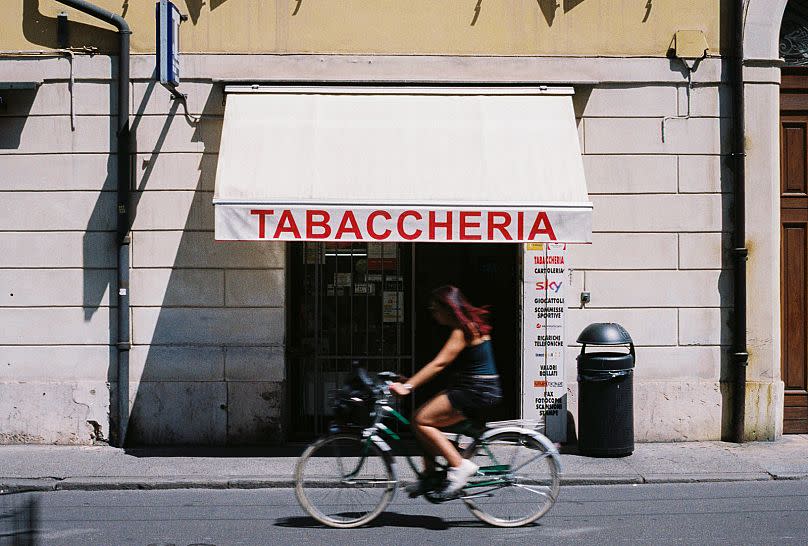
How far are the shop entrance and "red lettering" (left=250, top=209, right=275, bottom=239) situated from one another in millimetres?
1884

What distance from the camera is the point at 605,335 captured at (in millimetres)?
10000

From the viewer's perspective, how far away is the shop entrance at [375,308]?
1154 centimetres

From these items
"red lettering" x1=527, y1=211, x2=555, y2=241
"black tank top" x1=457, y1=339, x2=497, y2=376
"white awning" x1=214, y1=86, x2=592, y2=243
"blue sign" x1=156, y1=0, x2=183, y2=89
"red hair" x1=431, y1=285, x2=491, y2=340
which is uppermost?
"blue sign" x1=156, y1=0, x2=183, y2=89

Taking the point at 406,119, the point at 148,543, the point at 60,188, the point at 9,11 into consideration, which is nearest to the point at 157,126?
the point at 60,188

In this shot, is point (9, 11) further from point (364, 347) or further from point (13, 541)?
point (13, 541)

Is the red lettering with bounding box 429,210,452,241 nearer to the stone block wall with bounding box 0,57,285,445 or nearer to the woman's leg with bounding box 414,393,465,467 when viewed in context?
the stone block wall with bounding box 0,57,285,445

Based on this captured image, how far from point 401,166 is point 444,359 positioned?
3.40 metres

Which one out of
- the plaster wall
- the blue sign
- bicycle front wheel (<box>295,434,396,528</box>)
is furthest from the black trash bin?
the blue sign

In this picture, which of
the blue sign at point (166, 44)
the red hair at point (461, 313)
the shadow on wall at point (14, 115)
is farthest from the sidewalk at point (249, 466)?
the blue sign at point (166, 44)

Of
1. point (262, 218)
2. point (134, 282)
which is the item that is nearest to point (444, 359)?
point (262, 218)

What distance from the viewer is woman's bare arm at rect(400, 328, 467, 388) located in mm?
7152

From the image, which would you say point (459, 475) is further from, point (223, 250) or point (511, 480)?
point (223, 250)

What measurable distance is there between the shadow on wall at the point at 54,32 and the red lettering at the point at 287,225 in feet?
10.7

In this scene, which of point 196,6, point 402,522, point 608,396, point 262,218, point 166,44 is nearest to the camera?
point 402,522
